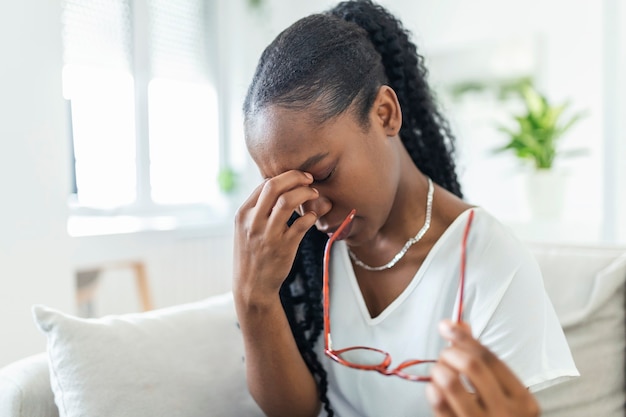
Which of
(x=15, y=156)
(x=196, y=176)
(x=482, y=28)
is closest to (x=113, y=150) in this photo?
(x=196, y=176)

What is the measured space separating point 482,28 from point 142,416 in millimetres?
3048

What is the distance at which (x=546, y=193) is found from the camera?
8.96ft

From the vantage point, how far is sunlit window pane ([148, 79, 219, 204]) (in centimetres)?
359

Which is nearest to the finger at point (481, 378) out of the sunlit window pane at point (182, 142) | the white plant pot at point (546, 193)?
the white plant pot at point (546, 193)

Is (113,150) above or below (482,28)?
below

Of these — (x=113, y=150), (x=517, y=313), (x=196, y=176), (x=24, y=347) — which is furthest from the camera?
(x=196, y=176)

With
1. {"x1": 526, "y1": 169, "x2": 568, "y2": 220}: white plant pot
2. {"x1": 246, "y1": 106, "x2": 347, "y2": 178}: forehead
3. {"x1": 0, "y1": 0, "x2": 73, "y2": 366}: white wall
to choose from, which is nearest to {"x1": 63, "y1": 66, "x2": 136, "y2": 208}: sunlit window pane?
{"x1": 0, "y1": 0, "x2": 73, "y2": 366}: white wall

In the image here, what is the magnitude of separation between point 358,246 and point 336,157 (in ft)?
0.92

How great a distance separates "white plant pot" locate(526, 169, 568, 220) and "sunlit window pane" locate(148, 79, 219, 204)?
1991 mm

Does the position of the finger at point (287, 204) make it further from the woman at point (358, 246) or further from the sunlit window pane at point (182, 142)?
the sunlit window pane at point (182, 142)

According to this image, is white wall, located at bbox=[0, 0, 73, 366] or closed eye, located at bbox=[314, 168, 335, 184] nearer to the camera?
closed eye, located at bbox=[314, 168, 335, 184]

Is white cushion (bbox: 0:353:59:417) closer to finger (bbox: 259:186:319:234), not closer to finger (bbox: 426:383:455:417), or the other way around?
finger (bbox: 259:186:319:234)

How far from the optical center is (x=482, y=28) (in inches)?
136

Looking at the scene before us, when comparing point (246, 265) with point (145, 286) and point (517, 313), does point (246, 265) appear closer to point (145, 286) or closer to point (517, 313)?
point (517, 313)
